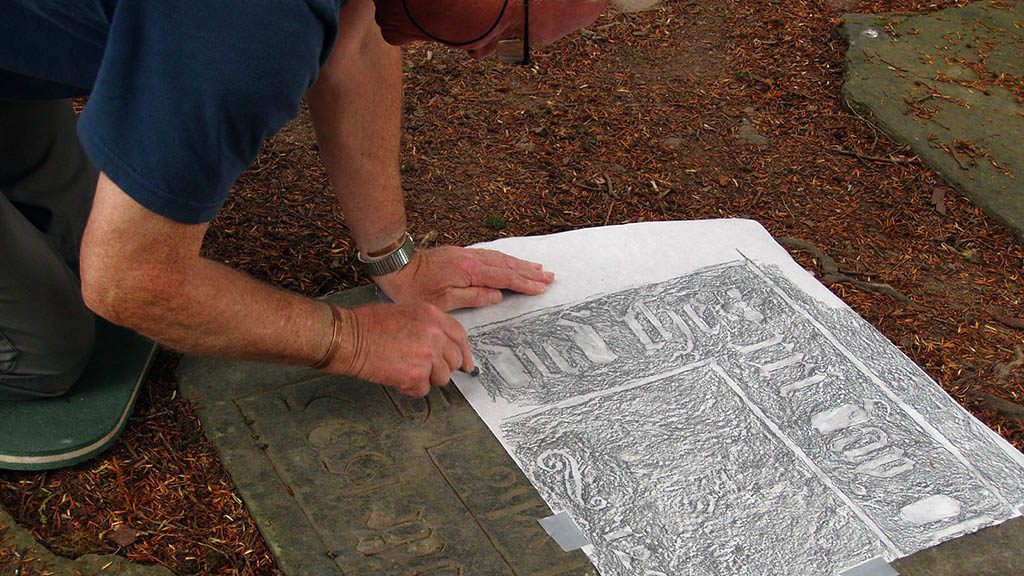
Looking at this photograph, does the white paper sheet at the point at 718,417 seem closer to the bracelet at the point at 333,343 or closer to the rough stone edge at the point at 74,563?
the bracelet at the point at 333,343

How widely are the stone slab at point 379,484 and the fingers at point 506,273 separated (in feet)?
0.86

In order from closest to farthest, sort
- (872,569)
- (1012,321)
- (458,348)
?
1. (872,569)
2. (458,348)
3. (1012,321)

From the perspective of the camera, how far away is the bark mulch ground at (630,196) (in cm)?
184

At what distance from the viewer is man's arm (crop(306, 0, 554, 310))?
1988 millimetres

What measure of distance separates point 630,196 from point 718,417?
86 centimetres

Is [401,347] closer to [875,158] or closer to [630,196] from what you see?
[630,196]

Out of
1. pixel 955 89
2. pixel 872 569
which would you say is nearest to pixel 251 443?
pixel 872 569

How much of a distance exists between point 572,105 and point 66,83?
164 cm

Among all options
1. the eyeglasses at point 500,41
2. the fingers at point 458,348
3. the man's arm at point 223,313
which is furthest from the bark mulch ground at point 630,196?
the eyeglasses at point 500,41

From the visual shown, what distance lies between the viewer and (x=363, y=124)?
203 centimetres

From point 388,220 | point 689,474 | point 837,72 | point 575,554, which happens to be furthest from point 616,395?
point 837,72

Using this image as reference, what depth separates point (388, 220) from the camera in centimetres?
210

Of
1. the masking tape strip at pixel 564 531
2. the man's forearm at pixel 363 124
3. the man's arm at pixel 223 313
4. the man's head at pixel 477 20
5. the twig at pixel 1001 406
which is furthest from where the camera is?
the twig at pixel 1001 406

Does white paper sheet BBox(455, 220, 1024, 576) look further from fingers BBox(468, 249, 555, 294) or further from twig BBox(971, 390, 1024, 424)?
twig BBox(971, 390, 1024, 424)
